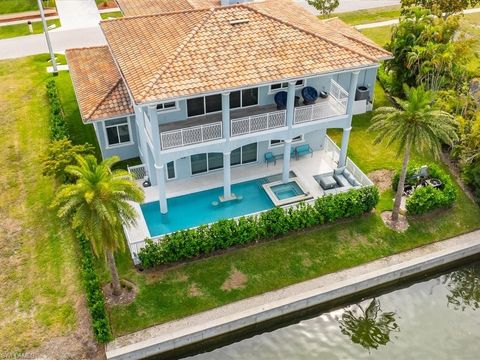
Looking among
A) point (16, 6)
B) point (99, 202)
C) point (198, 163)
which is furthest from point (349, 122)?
point (16, 6)

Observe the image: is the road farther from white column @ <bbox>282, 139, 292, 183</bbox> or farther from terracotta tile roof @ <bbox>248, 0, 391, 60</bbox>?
white column @ <bbox>282, 139, 292, 183</bbox>

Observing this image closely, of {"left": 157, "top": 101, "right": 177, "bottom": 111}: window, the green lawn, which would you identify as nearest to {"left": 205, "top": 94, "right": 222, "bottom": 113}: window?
{"left": 157, "top": 101, "right": 177, "bottom": 111}: window

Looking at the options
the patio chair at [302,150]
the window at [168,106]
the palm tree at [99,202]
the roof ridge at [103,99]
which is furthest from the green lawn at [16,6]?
the palm tree at [99,202]

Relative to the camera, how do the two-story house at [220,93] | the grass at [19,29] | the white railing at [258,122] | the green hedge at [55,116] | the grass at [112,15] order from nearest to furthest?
the two-story house at [220,93], the white railing at [258,122], the green hedge at [55,116], the grass at [19,29], the grass at [112,15]

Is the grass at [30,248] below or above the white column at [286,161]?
below

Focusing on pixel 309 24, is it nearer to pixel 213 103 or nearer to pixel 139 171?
pixel 213 103

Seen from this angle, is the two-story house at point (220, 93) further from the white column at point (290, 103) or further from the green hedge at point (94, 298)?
the green hedge at point (94, 298)

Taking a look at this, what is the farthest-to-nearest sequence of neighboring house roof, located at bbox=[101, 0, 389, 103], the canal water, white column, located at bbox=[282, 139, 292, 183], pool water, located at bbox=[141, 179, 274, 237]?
white column, located at bbox=[282, 139, 292, 183], pool water, located at bbox=[141, 179, 274, 237], neighboring house roof, located at bbox=[101, 0, 389, 103], the canal water
